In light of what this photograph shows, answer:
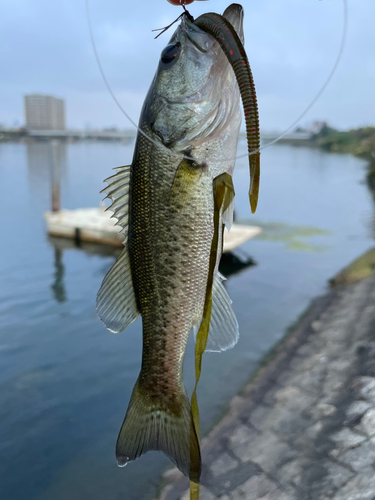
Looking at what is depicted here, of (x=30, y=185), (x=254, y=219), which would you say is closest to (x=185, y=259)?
(x=254, y=219)

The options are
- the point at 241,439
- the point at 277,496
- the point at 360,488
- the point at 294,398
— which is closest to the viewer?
the point at 360,488

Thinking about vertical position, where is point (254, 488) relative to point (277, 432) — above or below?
above

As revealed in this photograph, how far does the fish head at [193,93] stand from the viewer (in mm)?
1553

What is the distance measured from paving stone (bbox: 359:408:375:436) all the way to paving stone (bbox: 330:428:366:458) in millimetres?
101

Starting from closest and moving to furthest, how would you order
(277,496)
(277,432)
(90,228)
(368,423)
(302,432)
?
1. (277,496)
2. (368,423)
3. (302,432)
4. (277,432)
5. (90,228)

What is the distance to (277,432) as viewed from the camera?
4895 millimetres

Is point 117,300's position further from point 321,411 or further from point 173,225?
point 321,411

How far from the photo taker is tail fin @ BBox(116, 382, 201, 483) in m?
1.73

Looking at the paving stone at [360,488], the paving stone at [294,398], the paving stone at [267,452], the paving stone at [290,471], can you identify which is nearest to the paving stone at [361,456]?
the paving stone at [360,488]

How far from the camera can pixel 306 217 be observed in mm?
20375

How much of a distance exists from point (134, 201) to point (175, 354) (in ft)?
2.28

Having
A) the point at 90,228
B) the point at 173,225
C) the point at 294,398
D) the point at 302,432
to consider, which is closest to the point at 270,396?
the point at 294,398

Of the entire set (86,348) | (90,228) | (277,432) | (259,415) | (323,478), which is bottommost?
(86,348)

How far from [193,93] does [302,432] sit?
4322 millimetres
